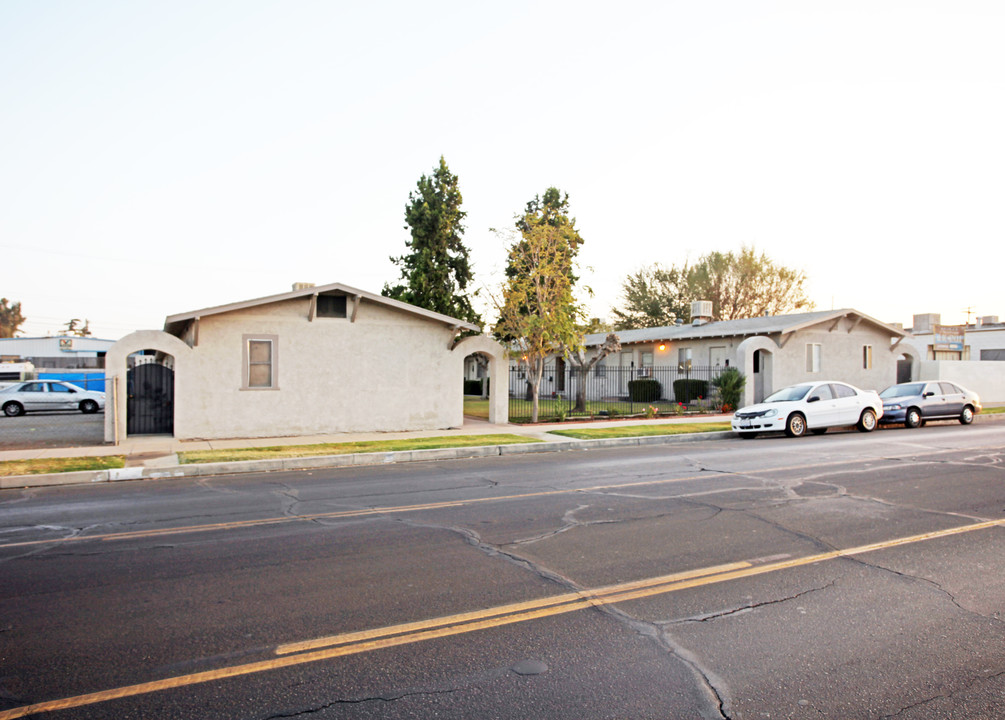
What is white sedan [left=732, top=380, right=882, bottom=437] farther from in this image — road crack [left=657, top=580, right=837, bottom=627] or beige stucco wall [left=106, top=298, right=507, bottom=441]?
road crack [left=657, top=580, right=837, bottom=627]

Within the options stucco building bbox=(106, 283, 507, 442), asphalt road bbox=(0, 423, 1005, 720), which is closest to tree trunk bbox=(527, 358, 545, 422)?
stucco building bbox=(106, 283, 507, 442)

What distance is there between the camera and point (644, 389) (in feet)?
108

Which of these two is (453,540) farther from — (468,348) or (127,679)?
(468,348)

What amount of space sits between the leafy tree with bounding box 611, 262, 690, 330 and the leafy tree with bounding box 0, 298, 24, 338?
9960 centimetres

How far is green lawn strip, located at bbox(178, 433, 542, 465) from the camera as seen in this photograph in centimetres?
1354

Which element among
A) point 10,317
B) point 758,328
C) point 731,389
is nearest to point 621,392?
point 758,328

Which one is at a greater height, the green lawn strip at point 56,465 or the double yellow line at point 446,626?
the green lawn strip at point 56,465

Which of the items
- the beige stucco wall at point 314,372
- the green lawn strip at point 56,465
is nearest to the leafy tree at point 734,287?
the beige stucco wall at point 314,372

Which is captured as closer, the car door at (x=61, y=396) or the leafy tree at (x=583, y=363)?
the leafy tree at (x=583, y=363)

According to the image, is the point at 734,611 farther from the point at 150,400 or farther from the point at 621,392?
the point at 621,392

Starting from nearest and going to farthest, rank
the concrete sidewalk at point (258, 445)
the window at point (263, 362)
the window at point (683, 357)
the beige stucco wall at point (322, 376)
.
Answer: the concrete sidewalk at point (258, 445) → the beige stucco wall at point (322, 376) → the window at point (263, 362) → the window at point (683, 357)

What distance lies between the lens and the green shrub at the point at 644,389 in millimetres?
32781

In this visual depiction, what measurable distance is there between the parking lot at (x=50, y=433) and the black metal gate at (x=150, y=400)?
0.95m

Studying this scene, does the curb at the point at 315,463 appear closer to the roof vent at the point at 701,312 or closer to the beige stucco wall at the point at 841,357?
the beige stucco wall at the point at 841,357
